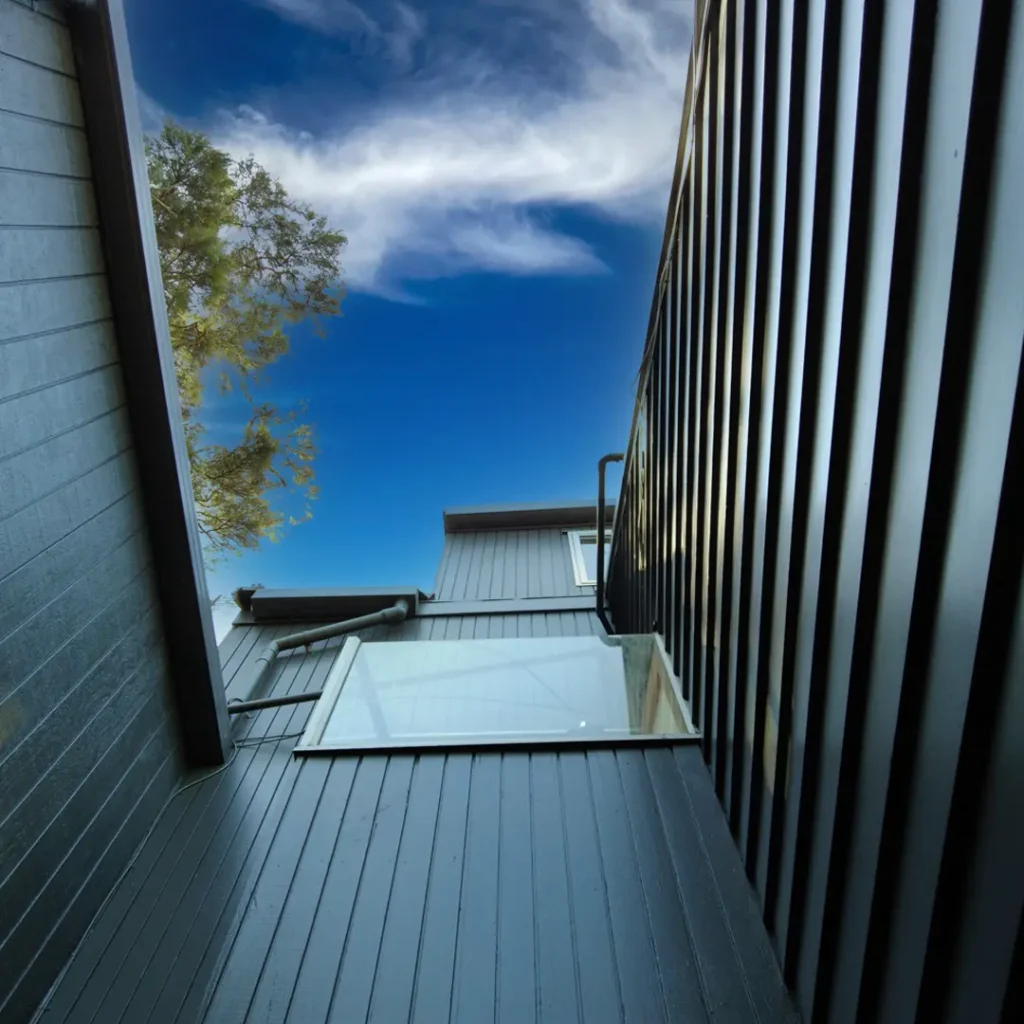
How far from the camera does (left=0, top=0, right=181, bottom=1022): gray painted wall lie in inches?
71.0

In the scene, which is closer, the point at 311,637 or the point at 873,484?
the point at 873,484

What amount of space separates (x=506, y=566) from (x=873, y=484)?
17.9ft

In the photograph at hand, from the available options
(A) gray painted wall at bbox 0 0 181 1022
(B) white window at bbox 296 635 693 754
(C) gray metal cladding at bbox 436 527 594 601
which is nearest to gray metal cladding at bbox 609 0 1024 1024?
(B) white window at bbox 296 635 693 754

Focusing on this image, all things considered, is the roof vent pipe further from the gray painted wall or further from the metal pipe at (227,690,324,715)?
the gray painted wall

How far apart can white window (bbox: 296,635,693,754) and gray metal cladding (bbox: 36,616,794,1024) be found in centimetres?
15

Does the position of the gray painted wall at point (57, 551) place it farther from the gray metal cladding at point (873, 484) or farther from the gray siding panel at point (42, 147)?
the gray metal cladding at point (873, 484)

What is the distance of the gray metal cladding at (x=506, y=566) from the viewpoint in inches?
235

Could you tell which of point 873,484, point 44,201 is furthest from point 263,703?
point 873,484

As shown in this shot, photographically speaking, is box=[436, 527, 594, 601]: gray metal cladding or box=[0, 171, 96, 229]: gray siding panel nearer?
box=[0, 171, 96, 229]: gray siding panel

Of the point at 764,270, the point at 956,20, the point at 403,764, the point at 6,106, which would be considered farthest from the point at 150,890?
the point at 956,20

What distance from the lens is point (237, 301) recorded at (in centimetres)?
680

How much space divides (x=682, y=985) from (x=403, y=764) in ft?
4.05

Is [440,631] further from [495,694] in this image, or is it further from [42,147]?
[42,147]

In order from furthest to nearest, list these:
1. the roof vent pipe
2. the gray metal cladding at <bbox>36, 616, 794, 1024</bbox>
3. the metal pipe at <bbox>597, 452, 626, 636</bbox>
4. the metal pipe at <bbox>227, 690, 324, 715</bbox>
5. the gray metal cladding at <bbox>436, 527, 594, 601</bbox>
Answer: the gray metal cladding at <bbox>436, 527, 594, 601</bbox>, the metal pipe at <bbox>597, 452, 626, 636</bbox>, the roof vent pipe, the metal pipe at <bbox>227, 690, 324, 715</bbox>, the gray metal cladding at <bbox>36, 616, 794, 1024</bbox>
